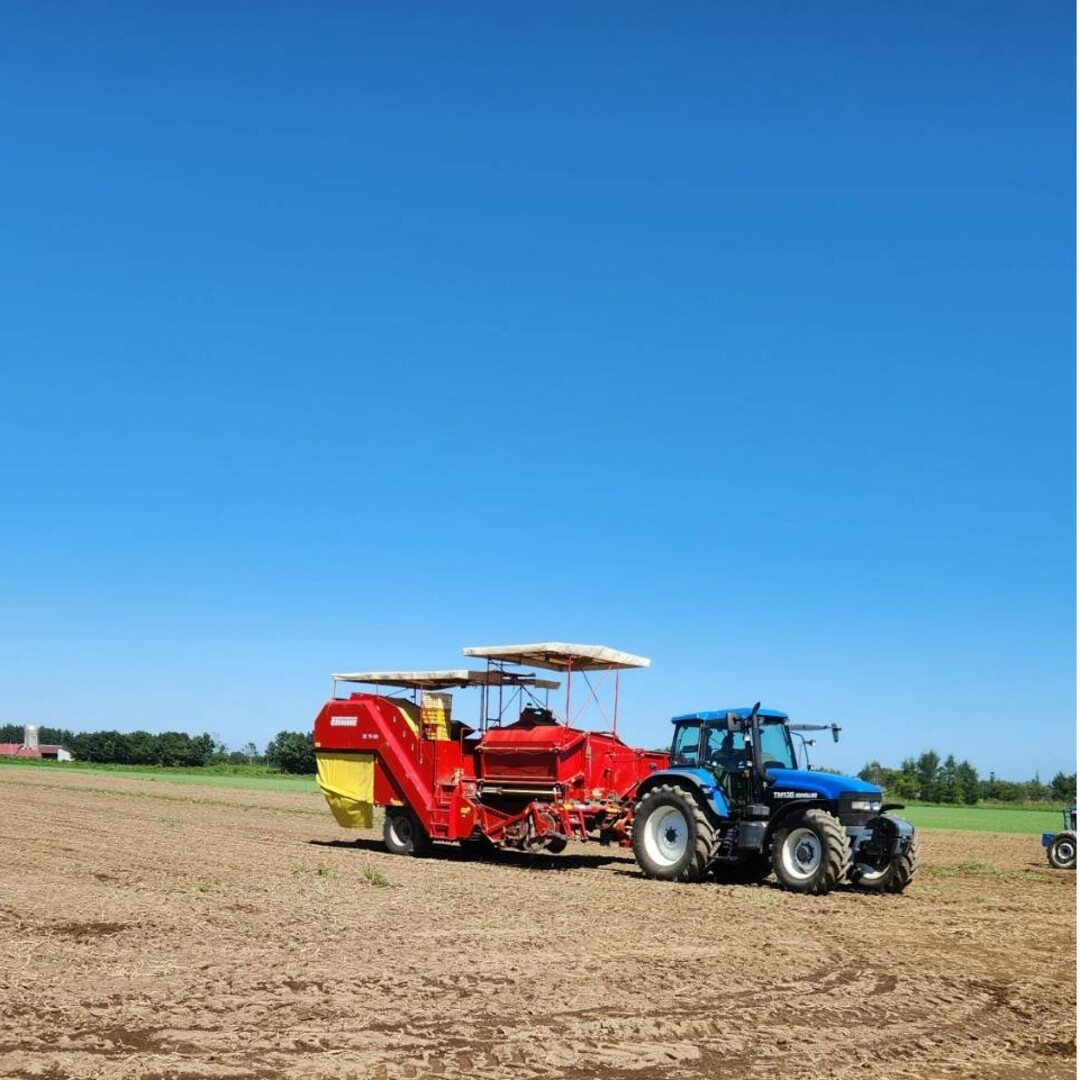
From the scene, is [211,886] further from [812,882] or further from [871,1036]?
[871,1036]

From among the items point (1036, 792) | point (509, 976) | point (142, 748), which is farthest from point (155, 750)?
point (509, 976)

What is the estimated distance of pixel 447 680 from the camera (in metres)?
21.2

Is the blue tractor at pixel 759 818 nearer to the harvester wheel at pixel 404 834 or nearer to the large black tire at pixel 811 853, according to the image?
the large black tire at pixel 811 853

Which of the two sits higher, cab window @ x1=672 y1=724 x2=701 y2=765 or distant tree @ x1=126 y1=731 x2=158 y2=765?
cab window @ x1=672 y1=724 x2=701 y2=765

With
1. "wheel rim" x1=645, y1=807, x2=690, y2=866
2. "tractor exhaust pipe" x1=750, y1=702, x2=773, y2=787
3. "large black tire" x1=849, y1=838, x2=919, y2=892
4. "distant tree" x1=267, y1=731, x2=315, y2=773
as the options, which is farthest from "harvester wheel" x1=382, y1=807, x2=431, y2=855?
"distant tree" x1=267, y1=731, x2=315, y2=773

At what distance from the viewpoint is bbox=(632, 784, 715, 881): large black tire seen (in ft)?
55.6

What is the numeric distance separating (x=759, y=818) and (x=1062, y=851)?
31.4 ft

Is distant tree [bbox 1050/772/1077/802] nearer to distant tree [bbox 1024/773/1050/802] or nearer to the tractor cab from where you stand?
distant tree [bbox 1024/773/1050/802]

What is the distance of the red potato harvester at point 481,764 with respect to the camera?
759 inches

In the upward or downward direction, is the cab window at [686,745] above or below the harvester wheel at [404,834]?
above

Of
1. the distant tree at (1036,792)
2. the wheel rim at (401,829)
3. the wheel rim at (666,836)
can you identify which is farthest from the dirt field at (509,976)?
the distant tree at (1036,792)

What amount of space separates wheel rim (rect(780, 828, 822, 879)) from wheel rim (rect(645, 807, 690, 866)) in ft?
5.69

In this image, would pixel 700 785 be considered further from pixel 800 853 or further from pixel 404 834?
pixel 404 834

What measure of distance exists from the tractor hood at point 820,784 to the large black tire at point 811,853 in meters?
0.31
